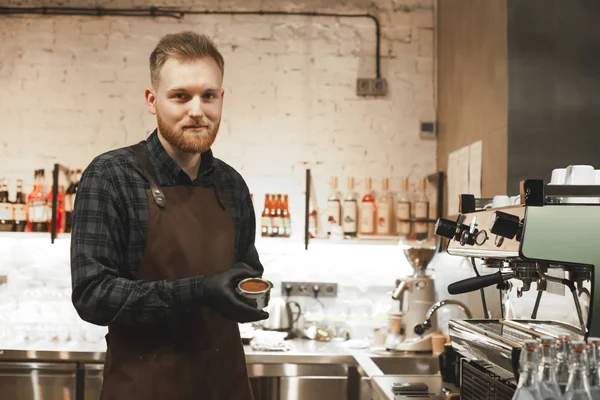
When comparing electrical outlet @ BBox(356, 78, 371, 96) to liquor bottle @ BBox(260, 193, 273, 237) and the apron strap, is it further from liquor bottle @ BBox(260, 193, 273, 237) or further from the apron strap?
the apron strap

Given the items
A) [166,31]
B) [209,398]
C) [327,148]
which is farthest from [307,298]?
[209,398]

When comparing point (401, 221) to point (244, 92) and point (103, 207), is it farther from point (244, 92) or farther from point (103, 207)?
point (103, 207)

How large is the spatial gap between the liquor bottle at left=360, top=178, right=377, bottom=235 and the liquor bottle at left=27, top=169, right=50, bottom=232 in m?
Result: 1.98

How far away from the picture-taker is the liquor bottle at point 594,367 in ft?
3.59

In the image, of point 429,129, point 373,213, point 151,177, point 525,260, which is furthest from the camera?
point 429,129

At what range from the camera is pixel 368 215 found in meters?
4.38

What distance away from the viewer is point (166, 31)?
179 inches

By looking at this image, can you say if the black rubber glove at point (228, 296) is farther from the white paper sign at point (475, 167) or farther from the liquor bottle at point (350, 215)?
the liquor bottle at point (350, 215)

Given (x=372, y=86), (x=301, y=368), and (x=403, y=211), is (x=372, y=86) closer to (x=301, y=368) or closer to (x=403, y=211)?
(x=403, y=211)

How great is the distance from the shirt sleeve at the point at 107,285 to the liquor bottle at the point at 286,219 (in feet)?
8.30

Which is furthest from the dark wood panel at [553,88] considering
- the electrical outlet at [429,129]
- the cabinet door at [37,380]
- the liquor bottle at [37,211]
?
the liquor bottle at [37,211]

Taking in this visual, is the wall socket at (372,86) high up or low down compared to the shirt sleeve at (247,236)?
up

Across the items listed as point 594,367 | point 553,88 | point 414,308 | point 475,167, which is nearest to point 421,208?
point 414,308

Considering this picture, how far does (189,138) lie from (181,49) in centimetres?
24
